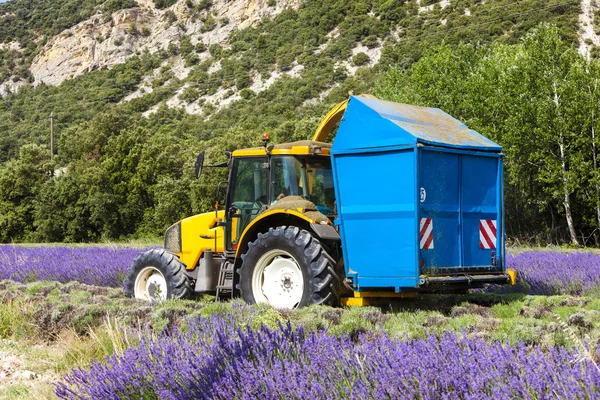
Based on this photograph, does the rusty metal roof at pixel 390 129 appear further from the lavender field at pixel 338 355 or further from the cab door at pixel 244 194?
the lavender field at pixel 338 355

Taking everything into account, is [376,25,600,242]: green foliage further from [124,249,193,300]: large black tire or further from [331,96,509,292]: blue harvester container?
[124,249,193,300]: large black tire

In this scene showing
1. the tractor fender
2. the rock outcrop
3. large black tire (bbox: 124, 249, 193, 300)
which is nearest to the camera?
the tractor fender

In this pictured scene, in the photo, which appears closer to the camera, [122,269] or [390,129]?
[390,129]

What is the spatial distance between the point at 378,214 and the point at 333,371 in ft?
13.5

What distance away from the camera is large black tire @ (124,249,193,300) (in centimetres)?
1007

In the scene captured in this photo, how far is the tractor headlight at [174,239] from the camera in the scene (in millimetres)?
10898

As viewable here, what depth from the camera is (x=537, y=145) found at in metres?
26.3

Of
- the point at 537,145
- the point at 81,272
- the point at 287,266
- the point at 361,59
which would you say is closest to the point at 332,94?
the point at 361,59

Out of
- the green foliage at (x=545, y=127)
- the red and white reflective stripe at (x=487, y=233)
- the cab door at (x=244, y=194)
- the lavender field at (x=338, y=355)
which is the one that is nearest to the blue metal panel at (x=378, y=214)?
the lavender field at (x=338, y=355)

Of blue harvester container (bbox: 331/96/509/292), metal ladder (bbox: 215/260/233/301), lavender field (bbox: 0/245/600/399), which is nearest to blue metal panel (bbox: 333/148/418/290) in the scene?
blue harvester container (bbox: 331/96/509/292)

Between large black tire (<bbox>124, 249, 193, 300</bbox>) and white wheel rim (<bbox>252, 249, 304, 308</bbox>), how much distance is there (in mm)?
1729

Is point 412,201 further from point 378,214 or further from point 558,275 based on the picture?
point 558,275

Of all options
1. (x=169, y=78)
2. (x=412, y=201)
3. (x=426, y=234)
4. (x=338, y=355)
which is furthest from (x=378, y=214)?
(x=169, y=78)

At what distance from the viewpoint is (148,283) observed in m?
10.6
